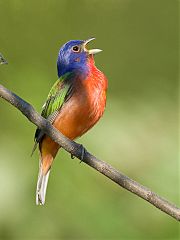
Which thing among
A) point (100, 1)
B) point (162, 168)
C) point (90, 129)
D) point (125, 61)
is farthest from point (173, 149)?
point (100, 1)

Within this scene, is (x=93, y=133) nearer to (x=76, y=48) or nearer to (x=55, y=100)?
(x=55, y=100)

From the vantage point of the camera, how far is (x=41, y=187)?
4285 mm

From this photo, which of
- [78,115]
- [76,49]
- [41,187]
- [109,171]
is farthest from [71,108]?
[109,171]

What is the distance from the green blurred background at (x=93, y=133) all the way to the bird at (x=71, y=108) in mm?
67

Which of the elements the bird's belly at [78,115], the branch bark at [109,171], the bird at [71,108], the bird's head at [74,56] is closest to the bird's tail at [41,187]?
the bird at [71,108]

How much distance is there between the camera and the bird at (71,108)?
4.38 metres

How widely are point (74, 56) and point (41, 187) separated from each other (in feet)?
3.49

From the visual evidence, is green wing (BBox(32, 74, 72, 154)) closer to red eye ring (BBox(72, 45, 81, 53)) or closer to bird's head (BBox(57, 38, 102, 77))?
bird's head (BBox(57, 38, 102, 77))

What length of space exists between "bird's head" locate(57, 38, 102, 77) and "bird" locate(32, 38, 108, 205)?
12 cm

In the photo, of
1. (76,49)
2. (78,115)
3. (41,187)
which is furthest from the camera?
(76,49)

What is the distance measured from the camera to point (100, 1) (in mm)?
5160

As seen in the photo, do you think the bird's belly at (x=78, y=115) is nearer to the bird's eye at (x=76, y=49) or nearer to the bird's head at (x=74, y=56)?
the bird's head at (x=74, y=56)

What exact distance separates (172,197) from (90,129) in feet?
2.53

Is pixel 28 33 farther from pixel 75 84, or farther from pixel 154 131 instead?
pixel 154 131
